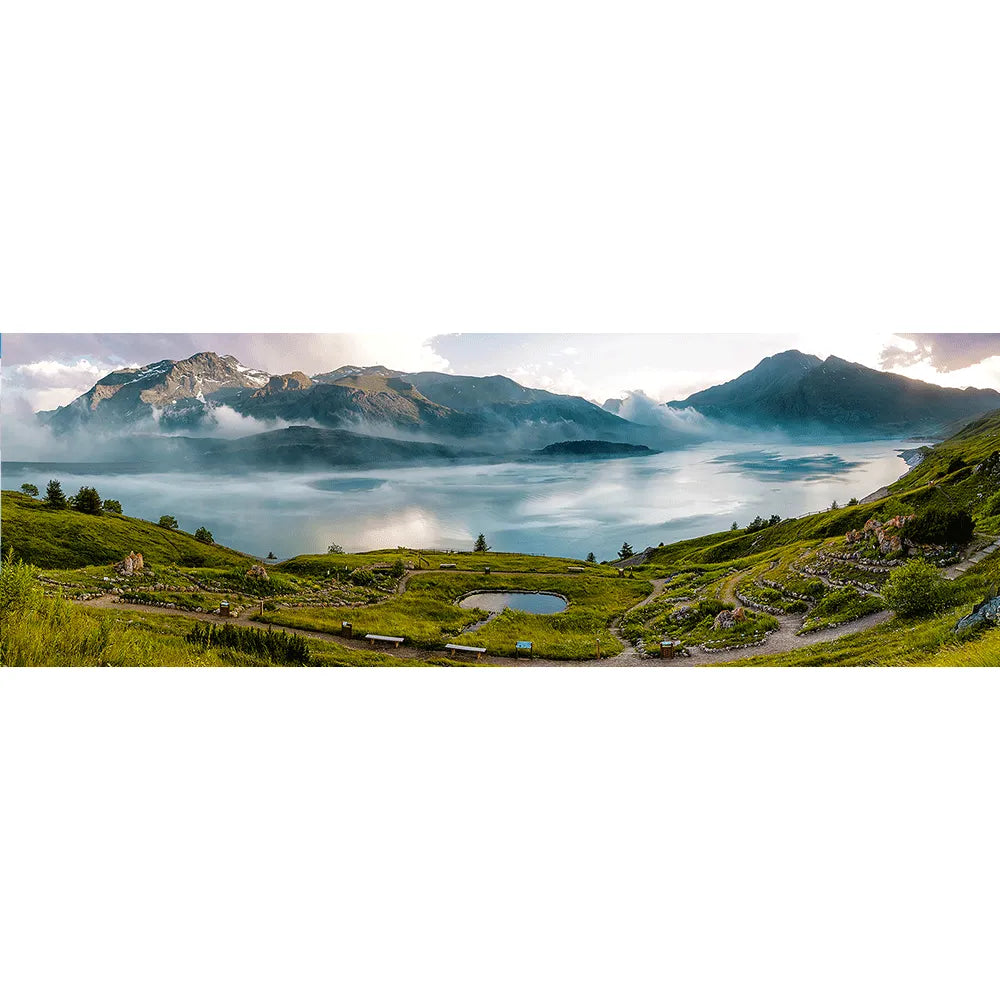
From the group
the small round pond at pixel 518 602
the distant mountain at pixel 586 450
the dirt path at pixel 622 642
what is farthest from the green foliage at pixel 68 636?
the distant mountain at pixel 586 450

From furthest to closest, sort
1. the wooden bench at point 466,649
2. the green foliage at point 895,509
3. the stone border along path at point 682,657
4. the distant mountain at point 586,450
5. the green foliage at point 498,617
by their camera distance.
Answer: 1. the distant mountain at point 586,450
2. the green foliage at point 895,509
3. the green foliage at point 498,617
4. the wooden bench at point 466,649
5. the stone border along path at point 682,657

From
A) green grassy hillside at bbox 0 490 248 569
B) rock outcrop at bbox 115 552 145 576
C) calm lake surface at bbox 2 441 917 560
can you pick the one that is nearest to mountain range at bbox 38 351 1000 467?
calm lake surface at bbox 2 441 917 560

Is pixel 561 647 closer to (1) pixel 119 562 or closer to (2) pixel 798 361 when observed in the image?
(2) pixel 798 361

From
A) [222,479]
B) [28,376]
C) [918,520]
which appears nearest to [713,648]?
[918,520]

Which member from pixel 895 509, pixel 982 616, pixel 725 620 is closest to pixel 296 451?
pixel 725 620

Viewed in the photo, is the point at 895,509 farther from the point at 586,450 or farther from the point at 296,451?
the point at 296,451

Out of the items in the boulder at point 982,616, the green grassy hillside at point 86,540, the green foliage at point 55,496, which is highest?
the green foliage at point 55,496

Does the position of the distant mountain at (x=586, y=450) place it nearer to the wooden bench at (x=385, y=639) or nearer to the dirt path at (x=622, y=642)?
the dirt path at (x=622, y=642)
